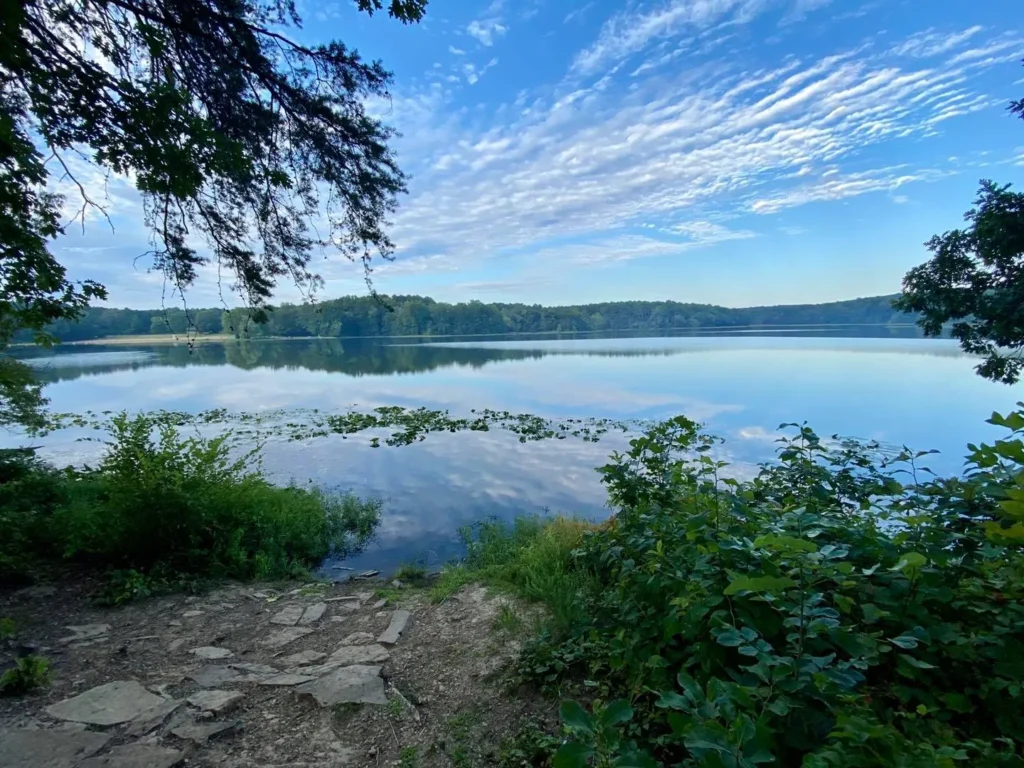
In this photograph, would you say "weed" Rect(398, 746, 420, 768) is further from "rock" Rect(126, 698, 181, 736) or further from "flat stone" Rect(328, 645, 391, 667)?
"rock" Rect(126, 698, 181, 736)

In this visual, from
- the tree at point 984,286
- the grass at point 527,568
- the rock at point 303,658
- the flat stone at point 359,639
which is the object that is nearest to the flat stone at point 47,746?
the rock at point 303,658

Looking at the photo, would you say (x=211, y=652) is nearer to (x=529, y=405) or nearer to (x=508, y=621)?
(x=508, y=621)

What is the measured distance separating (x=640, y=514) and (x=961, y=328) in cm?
923

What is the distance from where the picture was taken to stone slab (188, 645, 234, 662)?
11.1 ft

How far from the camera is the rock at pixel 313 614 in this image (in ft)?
13.5

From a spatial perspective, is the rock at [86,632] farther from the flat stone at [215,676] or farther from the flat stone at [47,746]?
the flat stone at [47,746]

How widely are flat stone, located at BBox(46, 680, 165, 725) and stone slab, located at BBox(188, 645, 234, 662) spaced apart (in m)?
0.52

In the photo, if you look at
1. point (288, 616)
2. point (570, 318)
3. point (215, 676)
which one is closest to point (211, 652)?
point (215, 676)

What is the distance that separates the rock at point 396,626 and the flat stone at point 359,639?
0.30ft

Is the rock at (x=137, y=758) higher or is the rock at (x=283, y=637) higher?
→ the rock at (x=137, y=758)

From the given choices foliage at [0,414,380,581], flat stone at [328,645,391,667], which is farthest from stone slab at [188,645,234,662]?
foliage at [0,414,380,581]

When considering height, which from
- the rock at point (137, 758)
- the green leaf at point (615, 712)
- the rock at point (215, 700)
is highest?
the green leaf at point (615, 712)

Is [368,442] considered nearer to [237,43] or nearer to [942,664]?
[237,43]

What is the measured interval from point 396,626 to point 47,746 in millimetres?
2110
